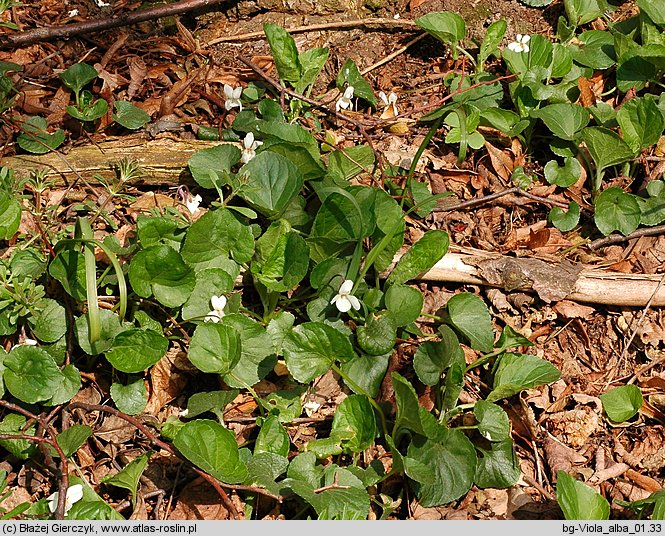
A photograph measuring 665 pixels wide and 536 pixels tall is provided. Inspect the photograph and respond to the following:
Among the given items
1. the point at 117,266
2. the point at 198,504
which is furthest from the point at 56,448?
the point at 117,266

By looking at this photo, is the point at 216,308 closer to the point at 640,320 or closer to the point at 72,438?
the point at 72,438

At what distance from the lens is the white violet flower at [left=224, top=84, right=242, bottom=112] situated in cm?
303

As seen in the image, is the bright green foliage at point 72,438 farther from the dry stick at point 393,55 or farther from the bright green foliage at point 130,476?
the dry stick at point 393,55

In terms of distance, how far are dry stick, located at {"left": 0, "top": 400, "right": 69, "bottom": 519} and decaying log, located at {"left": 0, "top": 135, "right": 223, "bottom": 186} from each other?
998mm

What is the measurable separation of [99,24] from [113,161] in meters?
0.96

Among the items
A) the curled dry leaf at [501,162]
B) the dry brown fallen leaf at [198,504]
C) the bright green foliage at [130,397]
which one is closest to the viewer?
the dry brown fallen leaf at [198,504]

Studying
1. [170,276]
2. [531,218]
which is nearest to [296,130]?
[170,276]

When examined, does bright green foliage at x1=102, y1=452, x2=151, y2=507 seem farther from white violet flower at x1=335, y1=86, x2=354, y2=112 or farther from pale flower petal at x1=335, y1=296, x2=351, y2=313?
white violet flower at x1=335, y1=86, x2=354, y2=112

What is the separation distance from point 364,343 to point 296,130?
0.95 metres

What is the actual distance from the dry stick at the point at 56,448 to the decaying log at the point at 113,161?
100cm

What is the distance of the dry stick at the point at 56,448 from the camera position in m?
2.04

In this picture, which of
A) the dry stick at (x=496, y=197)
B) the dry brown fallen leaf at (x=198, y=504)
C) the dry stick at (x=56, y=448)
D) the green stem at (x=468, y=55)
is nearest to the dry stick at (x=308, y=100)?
the dry stick at (x=496, y=197)

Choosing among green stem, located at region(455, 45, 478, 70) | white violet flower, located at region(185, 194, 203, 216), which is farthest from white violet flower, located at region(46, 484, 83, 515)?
green stem, located at region(455, 45, 478, 70)

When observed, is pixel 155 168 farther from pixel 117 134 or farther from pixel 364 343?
pixel 364 343
